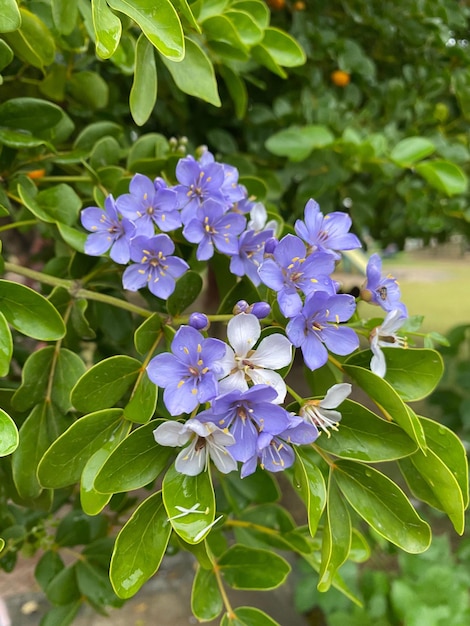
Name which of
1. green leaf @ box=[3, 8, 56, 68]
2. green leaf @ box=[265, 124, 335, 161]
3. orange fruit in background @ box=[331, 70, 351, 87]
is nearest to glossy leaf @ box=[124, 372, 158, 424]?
green leaf @ box=[3, 8, 56, 68]

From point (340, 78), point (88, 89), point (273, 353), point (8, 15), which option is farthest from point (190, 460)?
point (340, 78)

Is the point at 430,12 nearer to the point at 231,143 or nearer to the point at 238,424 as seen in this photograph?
the point at 231,143

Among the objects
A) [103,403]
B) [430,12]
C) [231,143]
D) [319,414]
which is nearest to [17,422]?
[103,403]

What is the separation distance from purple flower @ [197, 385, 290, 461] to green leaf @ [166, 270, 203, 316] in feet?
0.59

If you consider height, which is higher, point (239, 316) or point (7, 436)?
point (239, 316)

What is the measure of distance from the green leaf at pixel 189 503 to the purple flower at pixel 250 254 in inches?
8.9

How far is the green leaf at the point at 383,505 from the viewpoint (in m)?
0.49

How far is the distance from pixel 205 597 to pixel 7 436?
0.33 m

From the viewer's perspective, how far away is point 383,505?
20.1 inches

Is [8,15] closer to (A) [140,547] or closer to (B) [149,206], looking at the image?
(B) [149,206]

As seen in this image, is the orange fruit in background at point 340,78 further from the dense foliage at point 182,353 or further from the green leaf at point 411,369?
the green leaf at point 411,369

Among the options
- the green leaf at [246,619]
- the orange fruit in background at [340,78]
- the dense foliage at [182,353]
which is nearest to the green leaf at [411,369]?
the dense foliage at [182,353]

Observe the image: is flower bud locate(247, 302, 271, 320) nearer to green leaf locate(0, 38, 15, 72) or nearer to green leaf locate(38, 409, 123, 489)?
green leaf locate(38, 409, 123, 489)

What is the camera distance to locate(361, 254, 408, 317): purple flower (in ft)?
1.92
